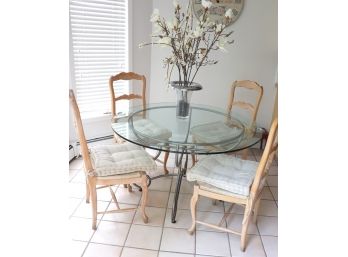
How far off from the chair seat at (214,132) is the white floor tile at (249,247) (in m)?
0.69

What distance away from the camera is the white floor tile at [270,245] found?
1.66m

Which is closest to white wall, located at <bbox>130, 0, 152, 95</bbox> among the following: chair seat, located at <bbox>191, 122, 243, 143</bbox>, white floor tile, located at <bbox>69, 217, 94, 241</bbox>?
chair seat, located at <bbox>191, 122, 243, 143</bbox>

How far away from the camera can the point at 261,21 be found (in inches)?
108

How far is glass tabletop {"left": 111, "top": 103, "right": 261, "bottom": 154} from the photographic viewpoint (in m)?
1.63

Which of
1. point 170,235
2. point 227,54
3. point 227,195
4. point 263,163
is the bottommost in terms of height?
point 170,235

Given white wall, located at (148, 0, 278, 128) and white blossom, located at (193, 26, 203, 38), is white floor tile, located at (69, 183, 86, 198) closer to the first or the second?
white wall, located at (148, 0, 278, 128)

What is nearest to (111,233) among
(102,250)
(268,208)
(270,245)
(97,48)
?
(102,250)

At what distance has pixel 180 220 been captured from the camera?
6.28ft

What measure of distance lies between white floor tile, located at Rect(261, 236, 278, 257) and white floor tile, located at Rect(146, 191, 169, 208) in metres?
0.78

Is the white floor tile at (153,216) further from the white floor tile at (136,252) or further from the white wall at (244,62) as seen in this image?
the white wall at (244,62)
